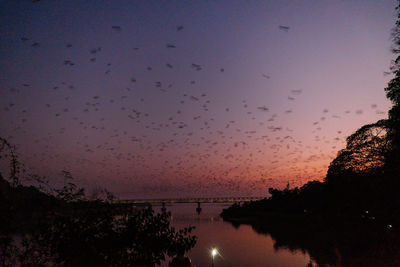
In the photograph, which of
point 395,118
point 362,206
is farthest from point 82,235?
point 362,206

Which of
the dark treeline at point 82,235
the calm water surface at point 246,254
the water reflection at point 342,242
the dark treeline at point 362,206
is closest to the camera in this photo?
the dark treeline at point 82,235

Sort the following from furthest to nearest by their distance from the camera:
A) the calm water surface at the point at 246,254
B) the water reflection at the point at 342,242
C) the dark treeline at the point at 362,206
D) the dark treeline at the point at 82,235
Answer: the calm water surface at the point at 246,254 → the water reflection at the point at 342,242 → the dark treeline at the point at 362,206 → the dark treeline at the point at 82,235

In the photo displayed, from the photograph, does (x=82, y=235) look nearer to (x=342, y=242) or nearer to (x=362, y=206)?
(x=362, y=206)

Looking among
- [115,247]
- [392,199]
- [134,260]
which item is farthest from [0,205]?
[392,199]

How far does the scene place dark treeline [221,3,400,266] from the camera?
81.9 feet

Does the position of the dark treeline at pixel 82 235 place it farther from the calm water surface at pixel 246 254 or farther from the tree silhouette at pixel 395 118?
the calm water surface at pixel 246 254

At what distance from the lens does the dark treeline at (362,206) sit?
81.9 ft

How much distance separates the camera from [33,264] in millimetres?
11906

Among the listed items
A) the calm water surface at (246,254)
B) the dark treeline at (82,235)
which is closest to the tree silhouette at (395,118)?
the dark treeline at (82,235)

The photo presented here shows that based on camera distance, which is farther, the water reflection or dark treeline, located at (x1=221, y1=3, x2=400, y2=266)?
the water reflection

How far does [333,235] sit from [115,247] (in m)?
69.2

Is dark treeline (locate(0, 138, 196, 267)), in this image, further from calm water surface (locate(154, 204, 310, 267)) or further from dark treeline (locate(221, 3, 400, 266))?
calm water surface (locate(154, 204, 310, 267))

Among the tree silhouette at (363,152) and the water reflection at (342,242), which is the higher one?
the tree silhouette at (363,152)

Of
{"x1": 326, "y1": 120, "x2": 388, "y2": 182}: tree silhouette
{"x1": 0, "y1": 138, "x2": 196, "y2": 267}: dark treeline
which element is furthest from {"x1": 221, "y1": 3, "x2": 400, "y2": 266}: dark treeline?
{"x1": 0, "y1": 138, "x2": 196, "y2": 267}: dark treeline
